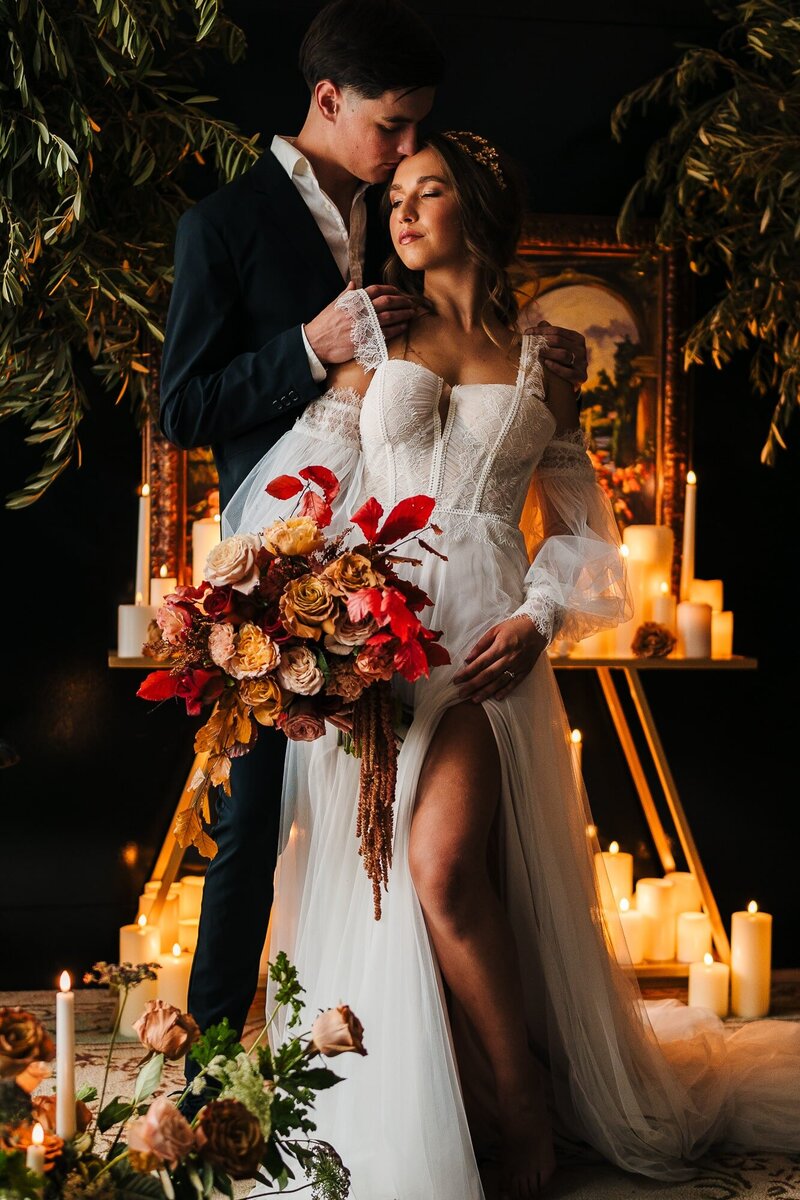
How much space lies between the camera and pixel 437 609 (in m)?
2.40

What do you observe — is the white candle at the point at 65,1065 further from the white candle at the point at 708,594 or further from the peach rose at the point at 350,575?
the white candle at the point at 708,594

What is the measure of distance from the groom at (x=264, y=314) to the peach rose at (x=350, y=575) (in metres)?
0.62

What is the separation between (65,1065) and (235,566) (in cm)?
78

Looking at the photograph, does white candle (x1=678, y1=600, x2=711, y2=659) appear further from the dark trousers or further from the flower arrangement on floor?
the flower arrangement on floor

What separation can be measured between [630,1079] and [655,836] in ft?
4.35

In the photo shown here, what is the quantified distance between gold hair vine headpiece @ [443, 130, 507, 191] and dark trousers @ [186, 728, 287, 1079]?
1182 millimetres

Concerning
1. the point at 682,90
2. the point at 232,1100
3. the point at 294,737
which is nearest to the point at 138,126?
the point at 682,90

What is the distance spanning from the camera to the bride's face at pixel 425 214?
8.03 feet

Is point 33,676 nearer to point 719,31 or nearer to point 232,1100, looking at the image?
point 232,1100

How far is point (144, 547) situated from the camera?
3309 millimetres

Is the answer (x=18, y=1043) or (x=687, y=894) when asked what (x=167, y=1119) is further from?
(x=687, y=894)

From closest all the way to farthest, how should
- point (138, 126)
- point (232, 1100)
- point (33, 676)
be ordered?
1. point (232, 1100)
2. point (138, 126)
3. point (33, 676)

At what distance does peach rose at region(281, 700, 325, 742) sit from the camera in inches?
80.0

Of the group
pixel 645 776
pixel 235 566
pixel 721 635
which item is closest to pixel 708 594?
pixel 721 635
